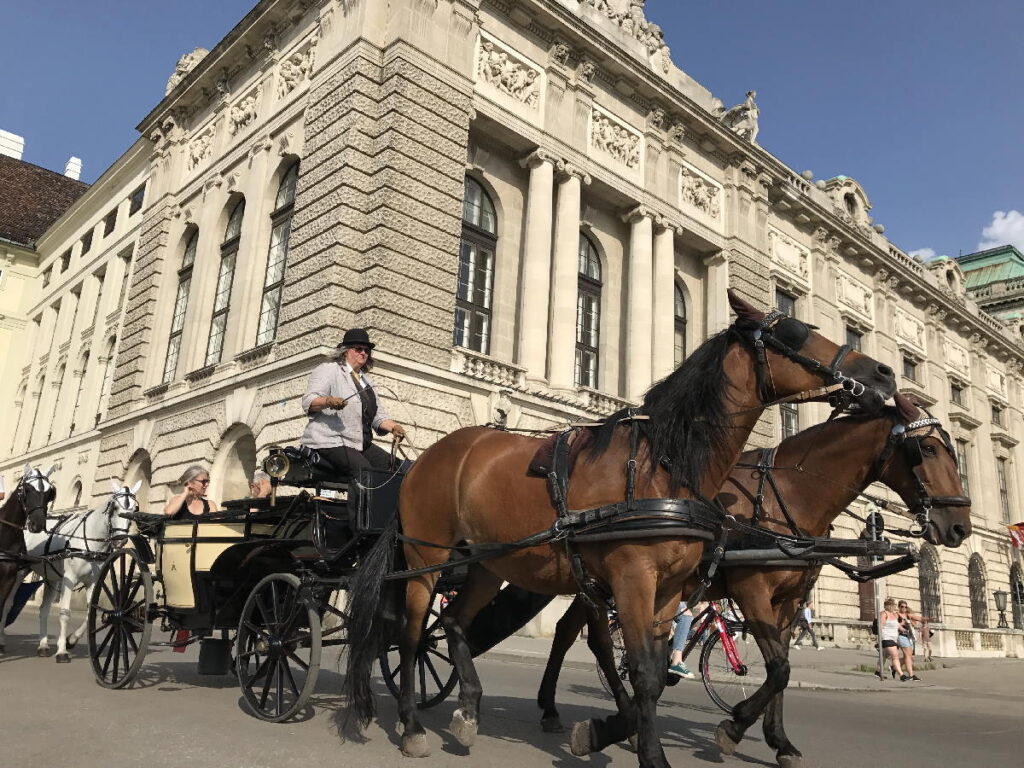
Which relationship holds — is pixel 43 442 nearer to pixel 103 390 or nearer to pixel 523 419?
pixel 103 390

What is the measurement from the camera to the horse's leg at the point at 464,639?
4.61 m

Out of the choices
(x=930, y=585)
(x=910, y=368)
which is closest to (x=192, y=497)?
(x=930, y=585)

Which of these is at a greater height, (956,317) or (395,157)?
(956,317)

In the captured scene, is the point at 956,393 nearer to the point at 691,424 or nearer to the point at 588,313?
the point at 588,313

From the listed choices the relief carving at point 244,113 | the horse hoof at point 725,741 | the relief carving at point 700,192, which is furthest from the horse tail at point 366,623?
the relief carving at point 700,192

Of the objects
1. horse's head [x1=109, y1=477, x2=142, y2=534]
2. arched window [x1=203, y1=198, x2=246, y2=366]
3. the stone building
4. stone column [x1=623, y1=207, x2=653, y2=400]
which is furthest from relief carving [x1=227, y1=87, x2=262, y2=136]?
horse's head [x1=109, y1=477, x2=142, y2=534]

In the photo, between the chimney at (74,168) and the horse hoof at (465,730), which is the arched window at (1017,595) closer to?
the horse hoof at (465,730)

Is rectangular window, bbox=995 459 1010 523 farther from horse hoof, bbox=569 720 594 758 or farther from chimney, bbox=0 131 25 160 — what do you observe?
chimney, bbox=0 131 25 160

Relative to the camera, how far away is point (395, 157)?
16125mm

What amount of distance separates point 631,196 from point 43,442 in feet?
79.1

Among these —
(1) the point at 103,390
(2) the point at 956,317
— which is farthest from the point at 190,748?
(2) the point at 956,317

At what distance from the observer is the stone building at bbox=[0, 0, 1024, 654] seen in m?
16.2

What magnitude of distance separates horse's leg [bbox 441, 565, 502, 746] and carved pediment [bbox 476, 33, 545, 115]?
51.6 ft

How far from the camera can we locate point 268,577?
5715 mm
